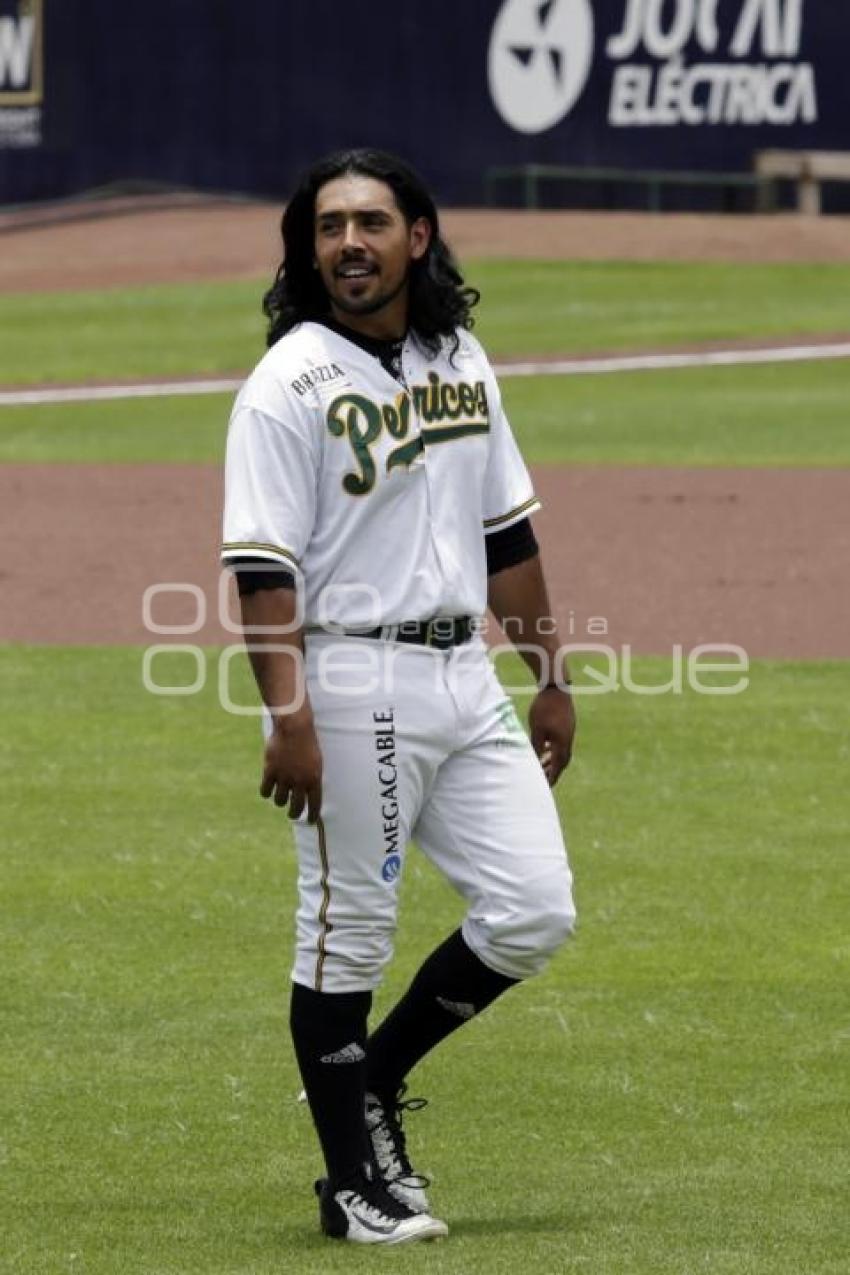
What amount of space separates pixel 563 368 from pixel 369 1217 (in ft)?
61.2

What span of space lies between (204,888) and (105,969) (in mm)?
942

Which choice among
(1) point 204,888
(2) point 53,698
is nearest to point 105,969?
(1) point 204,888

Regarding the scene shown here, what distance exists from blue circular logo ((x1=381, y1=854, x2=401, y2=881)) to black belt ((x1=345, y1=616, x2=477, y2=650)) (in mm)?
441

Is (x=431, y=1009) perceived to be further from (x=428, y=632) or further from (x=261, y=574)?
(x=261, y=574)

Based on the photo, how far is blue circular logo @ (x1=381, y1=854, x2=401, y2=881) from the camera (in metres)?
5.42

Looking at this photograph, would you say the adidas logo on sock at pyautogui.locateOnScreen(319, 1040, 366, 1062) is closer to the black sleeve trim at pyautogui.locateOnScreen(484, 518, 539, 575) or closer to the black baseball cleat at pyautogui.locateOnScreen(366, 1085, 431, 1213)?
the black baseball cleat at pyautogui.locateOnScreen(366, 1085, 431, 1213)

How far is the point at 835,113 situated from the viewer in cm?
2942

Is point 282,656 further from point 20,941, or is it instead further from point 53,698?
point 53,698

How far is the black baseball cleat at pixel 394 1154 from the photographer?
217 inches

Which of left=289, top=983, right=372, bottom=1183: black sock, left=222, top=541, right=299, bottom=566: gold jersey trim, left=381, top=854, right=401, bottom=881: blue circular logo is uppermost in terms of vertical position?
left=222, top=541, right=299, bottom=566: gold jersey trim

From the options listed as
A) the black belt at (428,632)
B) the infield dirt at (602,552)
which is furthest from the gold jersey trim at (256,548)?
the infield dirt at (602,552)

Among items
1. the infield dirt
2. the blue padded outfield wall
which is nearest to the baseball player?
the infield dirt

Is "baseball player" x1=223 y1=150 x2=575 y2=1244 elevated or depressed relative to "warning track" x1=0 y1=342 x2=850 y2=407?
elevated

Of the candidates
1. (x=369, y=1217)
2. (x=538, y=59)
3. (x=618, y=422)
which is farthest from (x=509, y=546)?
(x=538, y=59)
